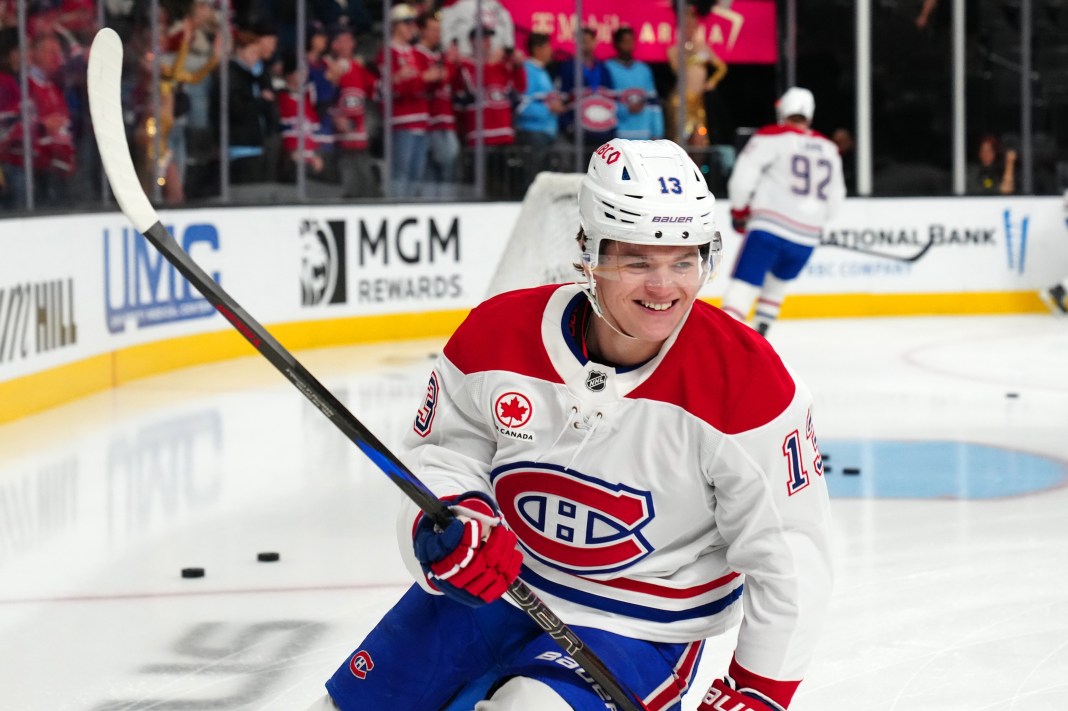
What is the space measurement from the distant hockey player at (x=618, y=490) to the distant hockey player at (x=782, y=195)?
5.80 metres

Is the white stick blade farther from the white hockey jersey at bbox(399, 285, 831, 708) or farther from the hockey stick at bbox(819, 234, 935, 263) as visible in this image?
the hockey stick at bbox(819, 234, 935, 263)

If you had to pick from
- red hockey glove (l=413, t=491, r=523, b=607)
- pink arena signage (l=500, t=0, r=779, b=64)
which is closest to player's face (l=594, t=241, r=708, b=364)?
red hockey glove (l=413, t=491, r=523, b=607)

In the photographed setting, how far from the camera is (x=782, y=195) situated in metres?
7.68

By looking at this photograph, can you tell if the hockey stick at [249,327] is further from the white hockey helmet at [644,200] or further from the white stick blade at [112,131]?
the white hockey helmet at [644,200]

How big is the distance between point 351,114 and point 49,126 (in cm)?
271

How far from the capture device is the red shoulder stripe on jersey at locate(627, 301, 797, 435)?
1773 mm

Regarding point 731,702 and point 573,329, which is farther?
point 573,329

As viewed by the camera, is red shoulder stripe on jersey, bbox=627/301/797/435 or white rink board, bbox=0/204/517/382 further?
white rink board, bbox=0/204/517/382

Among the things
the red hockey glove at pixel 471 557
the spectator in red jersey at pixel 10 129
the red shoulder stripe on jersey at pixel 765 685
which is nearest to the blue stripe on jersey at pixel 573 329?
the red hockey glove at pixel 471 557

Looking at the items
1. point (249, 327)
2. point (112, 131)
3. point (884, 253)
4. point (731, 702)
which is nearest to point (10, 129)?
point (112, 131)

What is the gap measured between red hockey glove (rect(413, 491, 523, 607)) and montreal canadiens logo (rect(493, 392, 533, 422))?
13 cm

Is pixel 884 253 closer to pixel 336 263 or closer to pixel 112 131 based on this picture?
pixel 336 263

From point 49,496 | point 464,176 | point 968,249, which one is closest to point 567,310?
point 49,496

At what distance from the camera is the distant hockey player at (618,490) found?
1.77 meters
